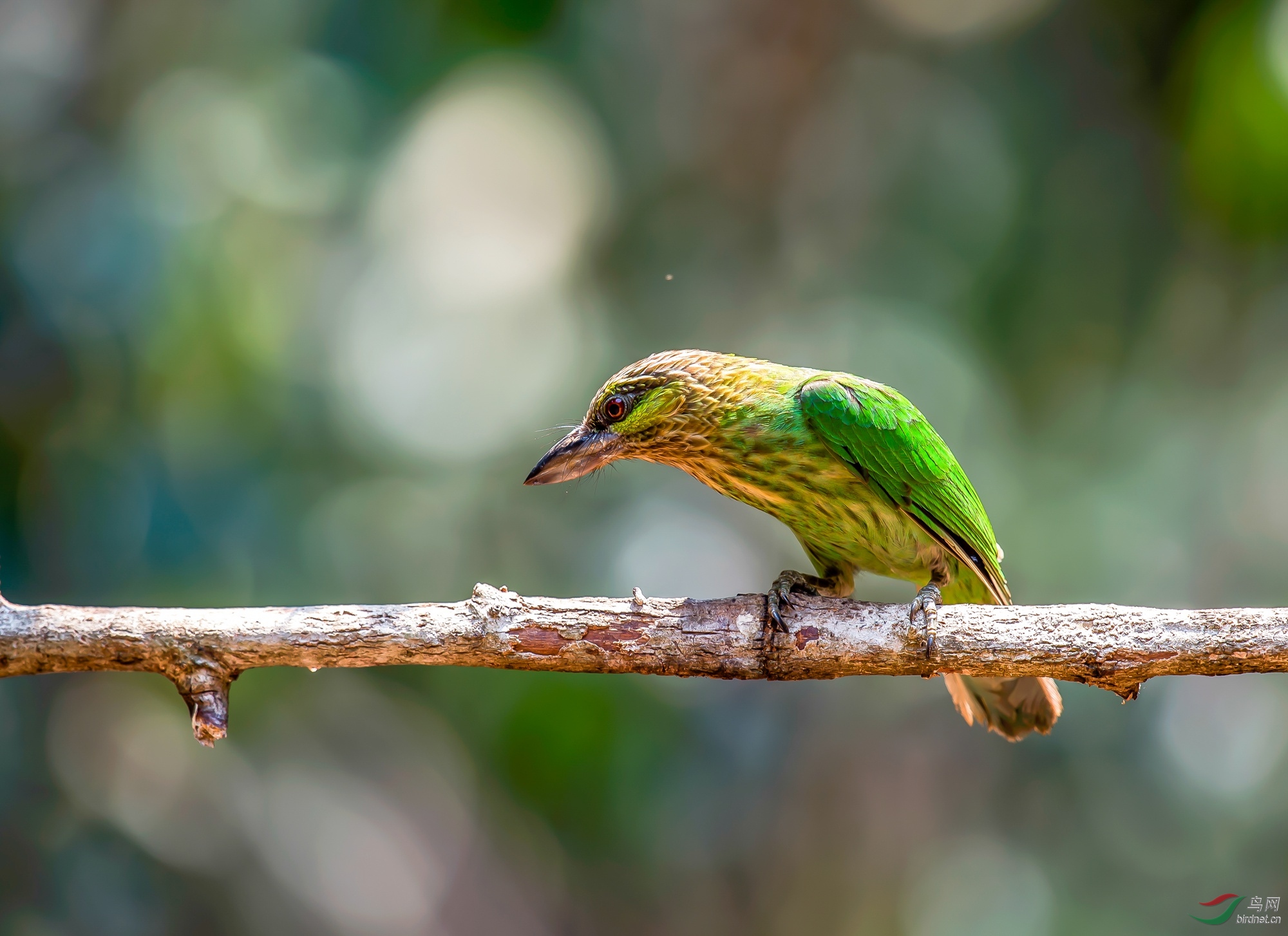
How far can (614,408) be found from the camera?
4004 millimetres

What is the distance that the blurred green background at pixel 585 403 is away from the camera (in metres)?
7.80

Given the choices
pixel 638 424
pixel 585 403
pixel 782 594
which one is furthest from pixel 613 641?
pixel 585 403

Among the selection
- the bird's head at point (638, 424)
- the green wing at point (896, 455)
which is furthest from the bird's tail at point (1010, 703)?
the bird's head at point (638, 424)

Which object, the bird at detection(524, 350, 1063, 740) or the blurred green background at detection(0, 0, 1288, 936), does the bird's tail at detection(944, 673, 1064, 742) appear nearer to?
the bird at detection(524, 350, 1063, 740)

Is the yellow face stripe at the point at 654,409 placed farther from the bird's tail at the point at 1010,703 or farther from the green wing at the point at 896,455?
Answer: the bird's tail at the point at 1010,703

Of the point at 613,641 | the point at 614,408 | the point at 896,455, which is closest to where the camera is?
the point at 613,641

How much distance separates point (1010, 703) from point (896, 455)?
1.16m

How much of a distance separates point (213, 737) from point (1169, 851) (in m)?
7.66

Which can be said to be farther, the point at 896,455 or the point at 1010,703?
the point at 1010,703

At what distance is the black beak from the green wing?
78 cm

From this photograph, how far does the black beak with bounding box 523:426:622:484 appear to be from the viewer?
3939 millimetres

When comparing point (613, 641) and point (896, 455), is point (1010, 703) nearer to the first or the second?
point (896, 455)

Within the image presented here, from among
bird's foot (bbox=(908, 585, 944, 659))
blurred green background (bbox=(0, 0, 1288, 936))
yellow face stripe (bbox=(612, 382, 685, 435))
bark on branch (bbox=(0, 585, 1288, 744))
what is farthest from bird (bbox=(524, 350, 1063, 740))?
blurred green background (bbox=(0, 0, 1288, 936))

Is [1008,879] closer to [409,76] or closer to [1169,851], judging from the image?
[1169,851]
